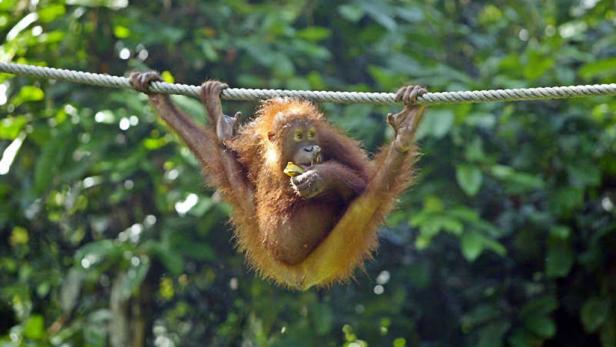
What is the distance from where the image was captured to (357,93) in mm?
4094

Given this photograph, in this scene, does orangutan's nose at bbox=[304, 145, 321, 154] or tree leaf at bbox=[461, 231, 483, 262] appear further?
tree leaf at bbox=[461, 231, 483, 262]

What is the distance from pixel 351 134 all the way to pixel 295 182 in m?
2.15

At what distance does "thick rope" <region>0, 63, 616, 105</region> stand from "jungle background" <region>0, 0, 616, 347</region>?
1.39m

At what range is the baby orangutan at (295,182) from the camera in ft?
14.9

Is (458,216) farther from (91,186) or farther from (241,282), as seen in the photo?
(91,186)

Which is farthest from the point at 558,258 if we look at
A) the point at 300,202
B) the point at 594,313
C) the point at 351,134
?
the point at 300,202

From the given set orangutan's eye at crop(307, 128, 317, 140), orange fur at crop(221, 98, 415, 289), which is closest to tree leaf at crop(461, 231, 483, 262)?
orange fur at crop(221, 98, 415, 289)

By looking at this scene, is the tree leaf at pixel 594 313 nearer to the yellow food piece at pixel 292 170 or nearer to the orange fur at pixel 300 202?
the orange fur at pixel 300 202

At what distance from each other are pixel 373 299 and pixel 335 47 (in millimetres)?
1944

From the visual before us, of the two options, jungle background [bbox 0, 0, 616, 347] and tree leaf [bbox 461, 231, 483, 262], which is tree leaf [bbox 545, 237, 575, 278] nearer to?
jungle background [bbox 0, 0, 616, 347]

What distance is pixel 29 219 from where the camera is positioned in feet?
25.6

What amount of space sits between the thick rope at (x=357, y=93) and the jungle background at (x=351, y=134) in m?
1.39

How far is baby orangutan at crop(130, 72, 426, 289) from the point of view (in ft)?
14.9

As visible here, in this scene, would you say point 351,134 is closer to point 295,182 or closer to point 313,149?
point 313,149
